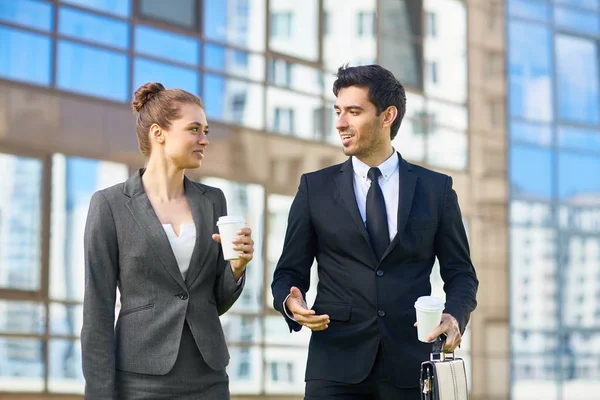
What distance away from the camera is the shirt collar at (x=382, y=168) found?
4605 millimetres

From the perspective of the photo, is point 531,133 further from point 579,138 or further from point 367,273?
point 367,273

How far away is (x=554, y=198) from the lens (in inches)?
780

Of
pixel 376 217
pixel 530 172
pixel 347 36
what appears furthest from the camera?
pixel 530 172

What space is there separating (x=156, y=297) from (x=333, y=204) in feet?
2.43

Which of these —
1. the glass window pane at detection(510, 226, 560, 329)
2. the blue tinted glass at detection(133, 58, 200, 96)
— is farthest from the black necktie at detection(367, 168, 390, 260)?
the glass window pane at detection(510, 226, 560, 329)

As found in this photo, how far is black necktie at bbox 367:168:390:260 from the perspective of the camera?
4418mm

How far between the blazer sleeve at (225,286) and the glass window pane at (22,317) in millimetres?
7512

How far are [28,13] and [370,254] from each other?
8379 mm

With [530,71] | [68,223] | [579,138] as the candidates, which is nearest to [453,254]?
[68,223]

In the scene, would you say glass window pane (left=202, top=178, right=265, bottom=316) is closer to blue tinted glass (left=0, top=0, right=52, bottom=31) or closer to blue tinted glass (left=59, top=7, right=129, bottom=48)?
blue tinted glass (left=59, top=7, right=129, bottom=48)

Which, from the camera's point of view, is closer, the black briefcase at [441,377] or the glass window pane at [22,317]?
the black briefcase at [441,377]

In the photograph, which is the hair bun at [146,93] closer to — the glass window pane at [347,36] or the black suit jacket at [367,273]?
the black suit jacket at [367,273]

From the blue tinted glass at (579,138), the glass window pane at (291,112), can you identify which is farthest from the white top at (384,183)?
the blue tinted glass at (579,138)

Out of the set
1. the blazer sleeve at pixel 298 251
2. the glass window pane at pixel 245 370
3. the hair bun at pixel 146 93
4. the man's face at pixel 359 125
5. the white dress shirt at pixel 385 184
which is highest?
the hair bun at pixel 146 93
